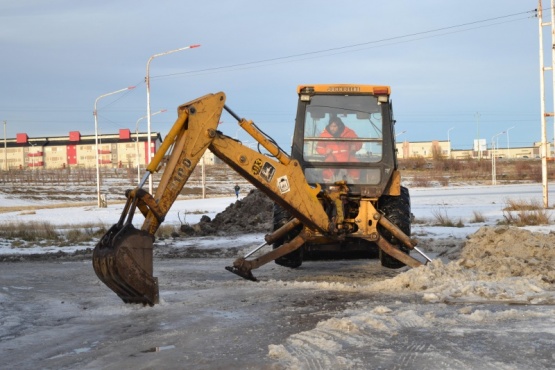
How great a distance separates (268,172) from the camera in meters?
10.7

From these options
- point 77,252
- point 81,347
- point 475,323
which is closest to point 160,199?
point 81,347

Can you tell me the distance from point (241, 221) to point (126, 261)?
14.9 m

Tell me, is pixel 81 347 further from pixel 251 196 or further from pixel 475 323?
pixel 251 196

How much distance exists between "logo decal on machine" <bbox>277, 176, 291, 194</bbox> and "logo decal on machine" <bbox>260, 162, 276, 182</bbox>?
136 millimetres

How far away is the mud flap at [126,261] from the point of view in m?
8.94

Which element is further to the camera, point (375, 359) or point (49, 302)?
point (49, 302)

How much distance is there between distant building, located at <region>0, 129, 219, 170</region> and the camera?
419 feet

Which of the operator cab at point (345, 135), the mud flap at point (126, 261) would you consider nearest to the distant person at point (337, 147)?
the operator cab at point (345, 135)

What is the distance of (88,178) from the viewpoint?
94.4 meters

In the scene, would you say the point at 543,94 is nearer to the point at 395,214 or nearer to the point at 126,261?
the point at 395,214

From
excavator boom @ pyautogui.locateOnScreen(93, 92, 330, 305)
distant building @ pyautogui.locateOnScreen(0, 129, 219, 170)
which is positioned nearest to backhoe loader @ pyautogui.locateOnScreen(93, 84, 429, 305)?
excavator boom @ pyautogui.locateOnScreen(93, 92, 330, 305)

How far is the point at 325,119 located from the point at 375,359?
6.59 m

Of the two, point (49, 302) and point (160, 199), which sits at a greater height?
point (160, 199)

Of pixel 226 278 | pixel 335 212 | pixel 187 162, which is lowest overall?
pixel 226 278
